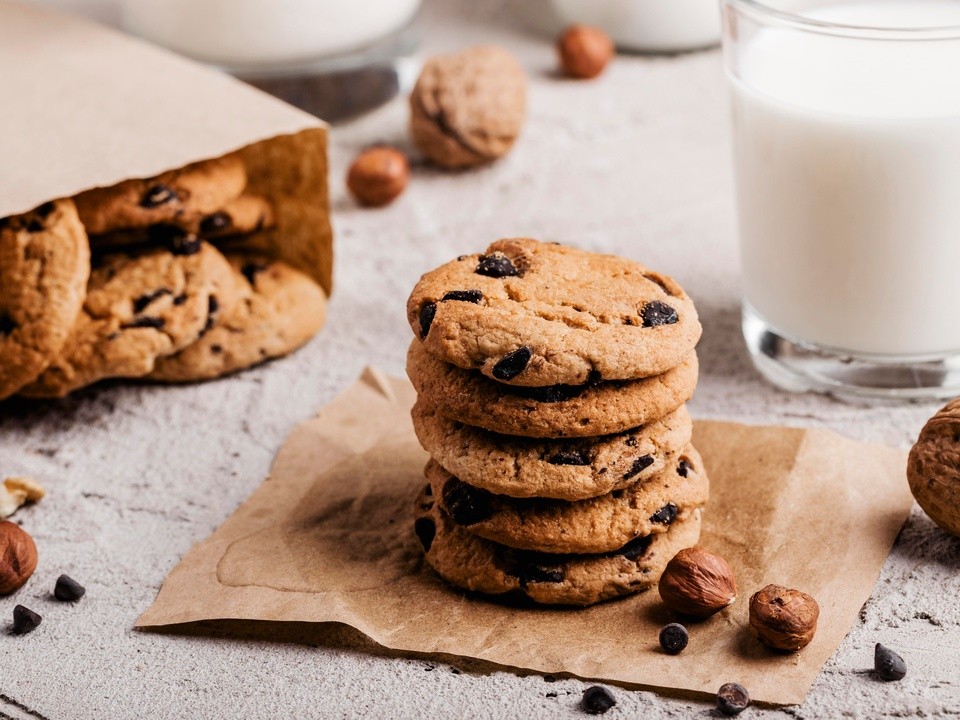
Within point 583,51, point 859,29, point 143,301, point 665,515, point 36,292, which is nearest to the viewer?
point 665,515

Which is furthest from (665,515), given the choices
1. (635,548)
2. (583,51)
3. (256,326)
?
(583,51)

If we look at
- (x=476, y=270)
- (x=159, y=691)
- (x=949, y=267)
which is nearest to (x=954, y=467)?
(x=949, y=267)

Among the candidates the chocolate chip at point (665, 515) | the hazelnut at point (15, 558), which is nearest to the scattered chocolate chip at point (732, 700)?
the chocolate chip at point (665, 515)

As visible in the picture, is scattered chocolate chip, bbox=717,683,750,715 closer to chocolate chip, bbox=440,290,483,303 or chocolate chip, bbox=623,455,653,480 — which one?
chocolate chip, bbox=623,455,653,480

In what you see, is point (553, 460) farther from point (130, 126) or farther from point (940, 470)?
point (130, 126)

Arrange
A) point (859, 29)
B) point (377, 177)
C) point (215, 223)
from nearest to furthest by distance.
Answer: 1. point (859, 29)
2. point (215, 223)
3. point (377, 177)

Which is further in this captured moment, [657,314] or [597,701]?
[657,314]

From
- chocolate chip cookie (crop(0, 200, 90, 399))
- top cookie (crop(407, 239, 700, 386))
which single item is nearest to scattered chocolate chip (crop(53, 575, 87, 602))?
chocolate chip cookie (crop(0, 200, 90, 399))
